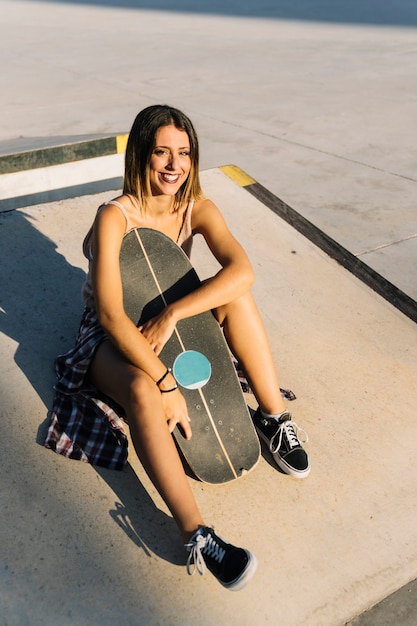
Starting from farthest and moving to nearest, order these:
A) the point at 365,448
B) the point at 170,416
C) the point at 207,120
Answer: the point at 207,120
the point at 365,448
the point at 170,416

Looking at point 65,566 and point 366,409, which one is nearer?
point 65,566

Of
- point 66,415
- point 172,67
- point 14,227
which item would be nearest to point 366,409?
point 66,415

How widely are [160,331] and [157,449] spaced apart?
489mm

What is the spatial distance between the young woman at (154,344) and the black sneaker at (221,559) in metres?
0.02

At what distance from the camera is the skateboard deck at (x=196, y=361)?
252cm

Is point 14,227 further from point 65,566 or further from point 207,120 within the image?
point 207,120

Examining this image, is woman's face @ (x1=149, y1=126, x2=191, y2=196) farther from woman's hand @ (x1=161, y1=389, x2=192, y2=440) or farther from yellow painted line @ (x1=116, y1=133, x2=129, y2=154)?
yellow painted line @ (x1=116, y1=133, x2=129, y2=154)

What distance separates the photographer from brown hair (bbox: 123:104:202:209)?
7.97 feet

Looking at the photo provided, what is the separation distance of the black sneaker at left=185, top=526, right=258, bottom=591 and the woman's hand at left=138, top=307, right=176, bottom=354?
0.70m

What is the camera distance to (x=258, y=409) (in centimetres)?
277

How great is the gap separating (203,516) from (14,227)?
90.5 inches

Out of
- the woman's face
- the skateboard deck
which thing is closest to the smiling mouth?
the woman's face

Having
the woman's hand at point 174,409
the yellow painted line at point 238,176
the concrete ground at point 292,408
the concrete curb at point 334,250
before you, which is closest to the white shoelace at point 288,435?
the concrete ground at point 292,408

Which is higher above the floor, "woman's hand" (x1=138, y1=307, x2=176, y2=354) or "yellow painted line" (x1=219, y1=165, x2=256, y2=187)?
"woman's hand" (x1=138, y1=307, x2=176, y2=354)
